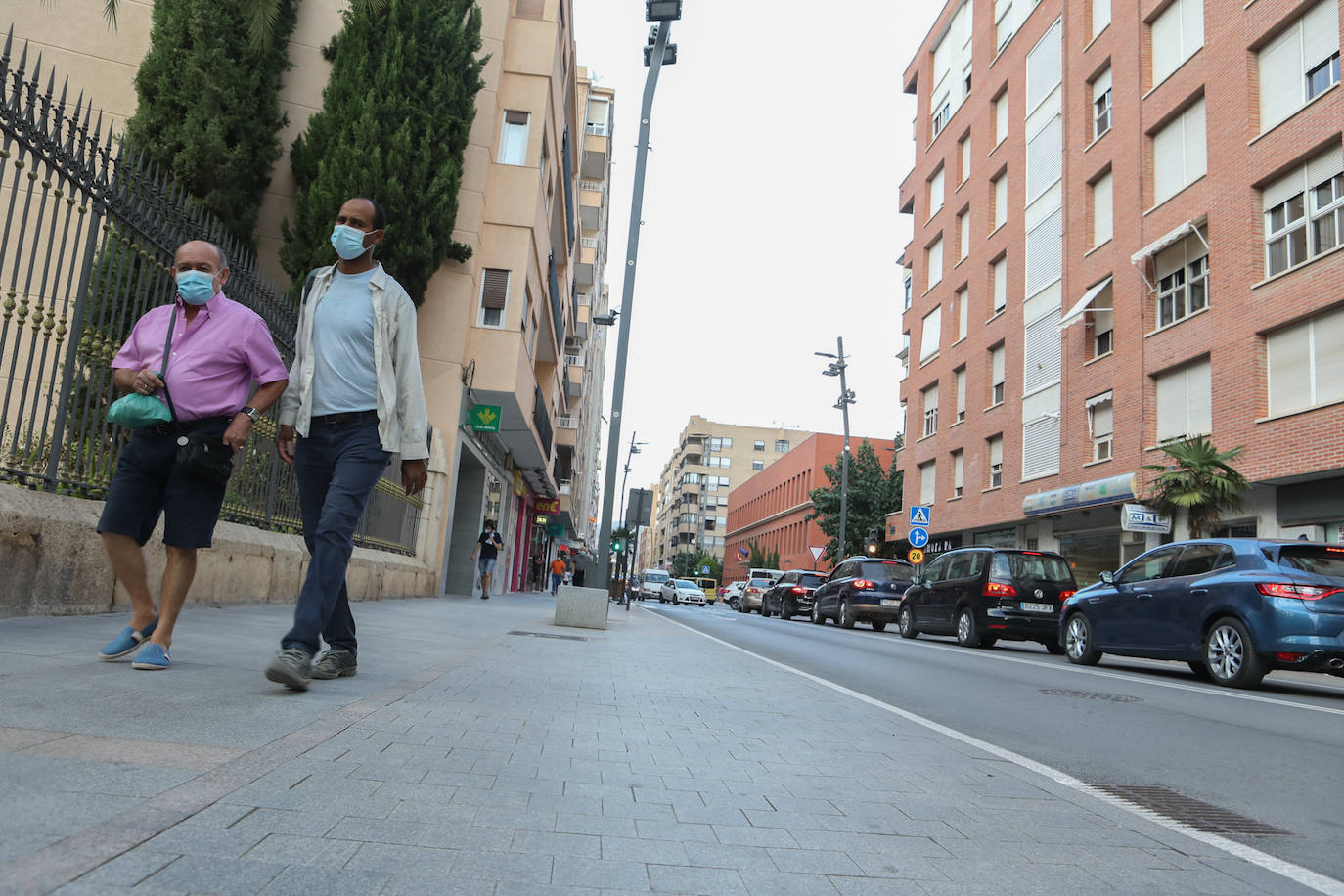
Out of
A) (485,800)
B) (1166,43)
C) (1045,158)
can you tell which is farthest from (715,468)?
(485,800)

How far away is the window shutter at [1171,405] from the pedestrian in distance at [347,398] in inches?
862

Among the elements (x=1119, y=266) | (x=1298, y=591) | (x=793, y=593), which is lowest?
(x=793, y=593)

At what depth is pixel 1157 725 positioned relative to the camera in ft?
21.4

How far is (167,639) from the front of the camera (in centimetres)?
468

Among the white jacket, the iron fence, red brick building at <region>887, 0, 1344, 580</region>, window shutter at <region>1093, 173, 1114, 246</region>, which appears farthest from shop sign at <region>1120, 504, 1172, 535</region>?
the white jacket

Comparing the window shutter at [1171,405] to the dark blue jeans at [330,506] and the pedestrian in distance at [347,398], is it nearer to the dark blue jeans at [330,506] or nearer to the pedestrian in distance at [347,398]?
the pedestrian in distance at [347,398]

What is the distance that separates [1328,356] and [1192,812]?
1789cm

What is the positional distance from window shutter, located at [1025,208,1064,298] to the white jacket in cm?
2779

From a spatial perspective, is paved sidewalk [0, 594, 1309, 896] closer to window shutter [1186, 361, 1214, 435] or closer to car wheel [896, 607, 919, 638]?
car wheel [896, 607, 919, 638]

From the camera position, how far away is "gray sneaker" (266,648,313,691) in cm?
426

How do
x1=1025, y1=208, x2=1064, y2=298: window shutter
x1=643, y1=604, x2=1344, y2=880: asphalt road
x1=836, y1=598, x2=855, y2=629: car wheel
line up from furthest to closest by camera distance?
1. x1=1025, y1=208, x2=1064, y2=298: window shutter
2. x1=836, y1=598, x2=855, y2=629: car wheel
3. x1=643, y1=604, x2=1344, y2=880: asphalt road

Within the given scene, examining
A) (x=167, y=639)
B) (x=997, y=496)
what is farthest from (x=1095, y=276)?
(x=167, y=639)

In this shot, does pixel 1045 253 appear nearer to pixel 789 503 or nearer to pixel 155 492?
pixel 155 492

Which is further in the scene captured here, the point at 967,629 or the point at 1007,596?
the point at 967,629
